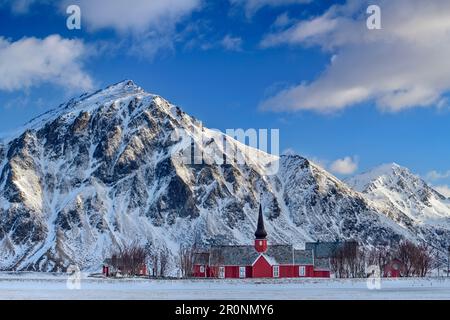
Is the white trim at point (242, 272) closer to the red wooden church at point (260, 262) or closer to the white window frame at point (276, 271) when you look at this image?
the red wooden church at point (260, 262)

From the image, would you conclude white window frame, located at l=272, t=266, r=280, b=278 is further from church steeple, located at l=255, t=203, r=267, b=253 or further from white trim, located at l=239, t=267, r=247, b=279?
white trim, located at l=239, t=267, r=247, b=279

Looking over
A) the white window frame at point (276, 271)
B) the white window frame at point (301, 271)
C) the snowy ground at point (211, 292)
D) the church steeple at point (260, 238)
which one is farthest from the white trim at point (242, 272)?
the snowy ground at point (211, 292)

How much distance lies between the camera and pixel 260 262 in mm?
128250

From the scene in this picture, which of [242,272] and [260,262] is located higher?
[260,262]

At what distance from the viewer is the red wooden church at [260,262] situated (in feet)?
420

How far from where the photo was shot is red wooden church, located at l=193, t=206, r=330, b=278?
128 meters

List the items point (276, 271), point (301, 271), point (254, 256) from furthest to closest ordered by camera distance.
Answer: point (301, 271), point (254, 256), point (276, 271)

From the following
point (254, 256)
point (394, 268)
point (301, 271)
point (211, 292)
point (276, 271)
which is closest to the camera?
point (211, 292)

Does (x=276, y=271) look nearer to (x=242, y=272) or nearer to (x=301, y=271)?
(x=301, y=271)

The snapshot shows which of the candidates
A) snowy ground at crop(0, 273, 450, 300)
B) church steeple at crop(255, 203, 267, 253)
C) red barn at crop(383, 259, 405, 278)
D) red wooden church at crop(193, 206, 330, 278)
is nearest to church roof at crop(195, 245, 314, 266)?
red wooden church at crop(193, 206, 330, 278)

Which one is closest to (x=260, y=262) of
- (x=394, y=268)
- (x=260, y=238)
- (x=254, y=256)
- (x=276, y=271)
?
(x=254, y=256)
